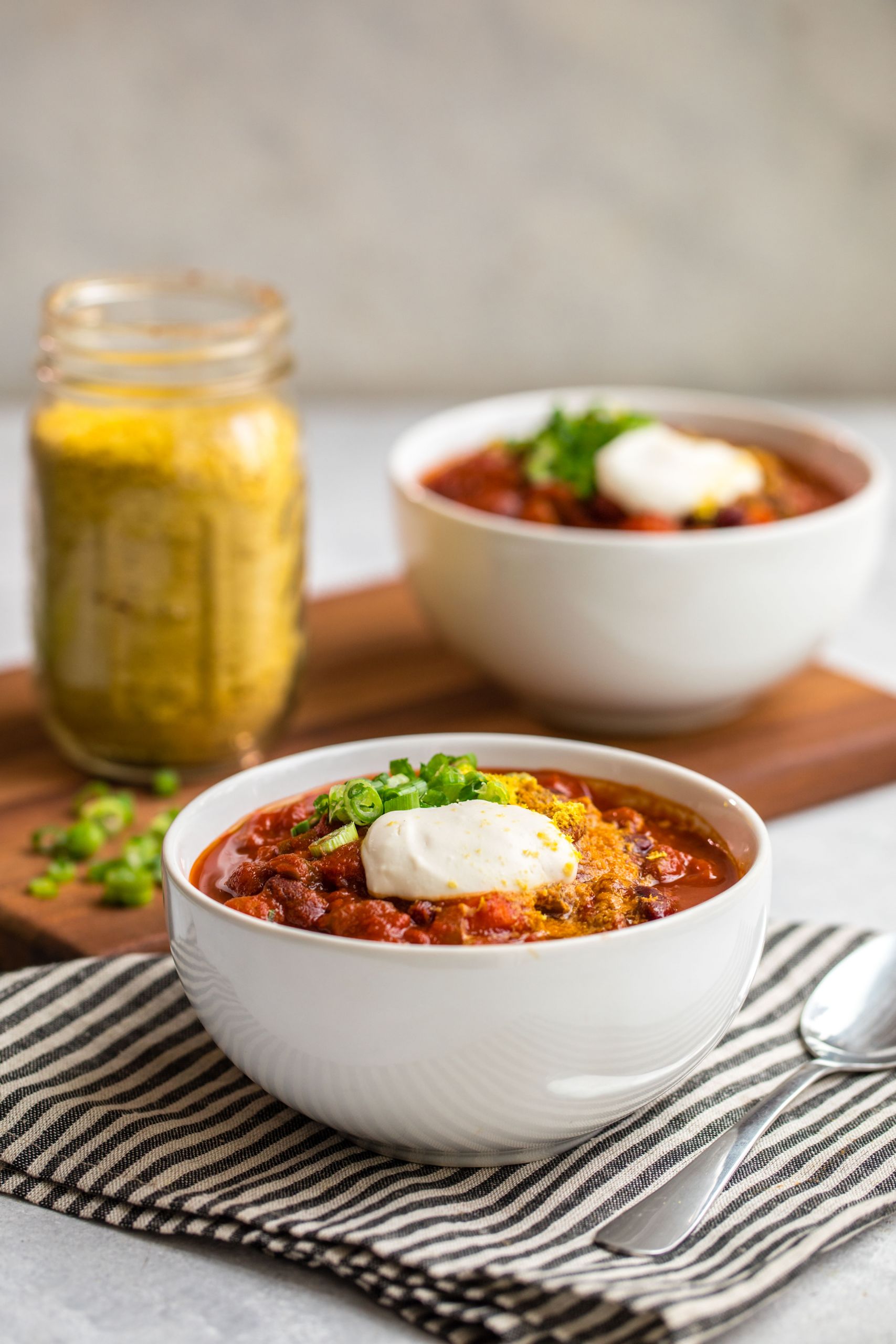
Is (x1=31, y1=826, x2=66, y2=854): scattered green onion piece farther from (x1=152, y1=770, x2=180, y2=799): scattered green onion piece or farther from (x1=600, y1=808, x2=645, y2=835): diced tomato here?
(x1=600, y1=808, x2=645, y2=835): diced tomato

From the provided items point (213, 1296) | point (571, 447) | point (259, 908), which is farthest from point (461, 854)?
point (571, 447)

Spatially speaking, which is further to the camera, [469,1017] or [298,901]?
[298,901]

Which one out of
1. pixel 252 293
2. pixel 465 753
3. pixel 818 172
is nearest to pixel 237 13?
pixel 818 172

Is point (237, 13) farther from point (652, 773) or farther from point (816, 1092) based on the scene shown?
point (816, 1092)

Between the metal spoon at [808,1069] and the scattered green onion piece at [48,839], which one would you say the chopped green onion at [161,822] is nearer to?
the scattered green onion piece at [48,839]

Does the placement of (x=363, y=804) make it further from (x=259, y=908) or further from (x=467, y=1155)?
(x=467, y=1155)
